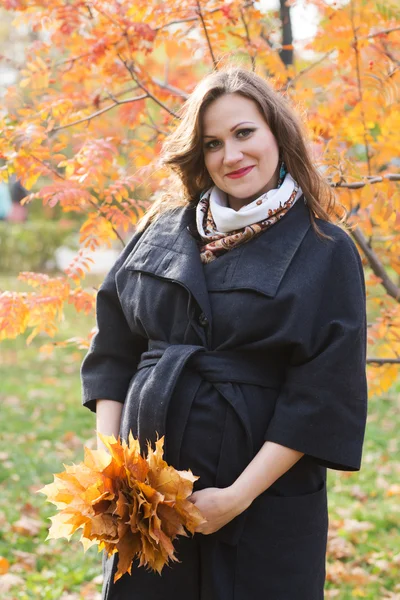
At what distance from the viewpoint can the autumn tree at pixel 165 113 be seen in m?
3.10

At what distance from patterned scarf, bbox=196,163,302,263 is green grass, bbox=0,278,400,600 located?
2.19m

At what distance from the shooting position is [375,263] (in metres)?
3.39

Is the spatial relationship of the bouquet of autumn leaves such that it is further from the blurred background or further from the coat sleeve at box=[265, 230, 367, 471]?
the blurred background

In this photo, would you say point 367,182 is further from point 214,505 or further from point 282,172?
point 214,505

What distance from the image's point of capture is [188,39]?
3.61m

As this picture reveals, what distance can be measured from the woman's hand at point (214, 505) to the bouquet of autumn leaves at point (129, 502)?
71mm

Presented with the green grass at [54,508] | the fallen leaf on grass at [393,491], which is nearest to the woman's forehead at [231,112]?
the green grass at [54,508]

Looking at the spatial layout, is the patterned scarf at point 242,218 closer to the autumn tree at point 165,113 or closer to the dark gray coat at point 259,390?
the dark gray coat at point 259,390

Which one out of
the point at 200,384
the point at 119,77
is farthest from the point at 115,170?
the point at 200,384

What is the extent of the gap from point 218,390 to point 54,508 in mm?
2843

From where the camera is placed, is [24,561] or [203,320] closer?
[203,320]

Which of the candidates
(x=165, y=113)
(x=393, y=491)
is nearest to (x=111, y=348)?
(x=165, y=113)

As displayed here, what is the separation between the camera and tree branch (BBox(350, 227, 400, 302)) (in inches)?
130

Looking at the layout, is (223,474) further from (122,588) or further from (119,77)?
(119,77)
